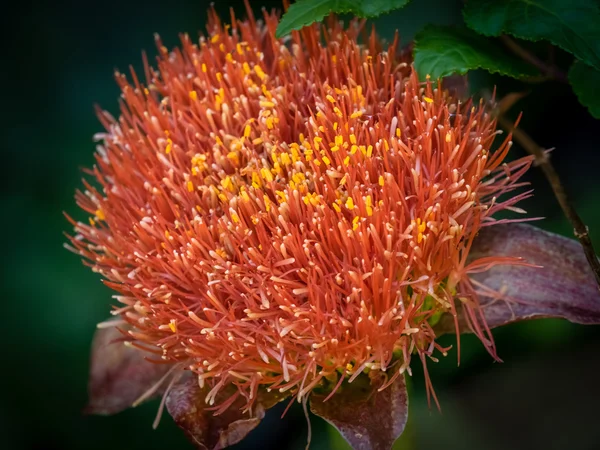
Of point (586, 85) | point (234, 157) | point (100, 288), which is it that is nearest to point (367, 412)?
point (234, 157)

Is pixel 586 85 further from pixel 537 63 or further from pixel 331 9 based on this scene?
pixel 331 9

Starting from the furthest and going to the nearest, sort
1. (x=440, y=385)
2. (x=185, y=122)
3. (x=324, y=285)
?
(x=440, y=385), (x=185, y=122), (x=324, y=285)

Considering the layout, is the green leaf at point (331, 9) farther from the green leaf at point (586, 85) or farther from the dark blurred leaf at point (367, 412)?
the dark blurred leaf at point (367, 412)

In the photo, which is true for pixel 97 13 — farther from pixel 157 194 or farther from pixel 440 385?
pixel 440 385

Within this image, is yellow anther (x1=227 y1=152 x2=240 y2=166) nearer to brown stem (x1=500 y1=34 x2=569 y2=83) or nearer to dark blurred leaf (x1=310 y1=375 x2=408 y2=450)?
dark blurred leaf (x1=310 y1=375 x2=408 y2=450)

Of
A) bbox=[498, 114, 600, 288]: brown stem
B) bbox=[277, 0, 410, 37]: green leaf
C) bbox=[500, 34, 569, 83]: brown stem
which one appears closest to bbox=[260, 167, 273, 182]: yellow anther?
bbox=[277, 0, 410, 37]: green leaf

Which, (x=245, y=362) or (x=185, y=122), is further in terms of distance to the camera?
(x=185, y=122)

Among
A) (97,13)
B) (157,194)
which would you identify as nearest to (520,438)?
(157,194)
